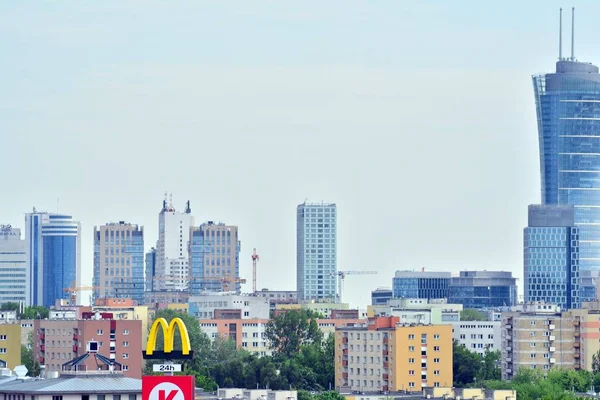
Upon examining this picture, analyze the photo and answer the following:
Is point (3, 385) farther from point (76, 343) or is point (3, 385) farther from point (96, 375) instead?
point (76, 343)

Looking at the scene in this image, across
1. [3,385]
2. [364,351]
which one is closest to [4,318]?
[364,351]

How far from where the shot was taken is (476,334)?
494 feet

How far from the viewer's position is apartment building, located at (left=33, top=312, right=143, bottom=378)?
104m

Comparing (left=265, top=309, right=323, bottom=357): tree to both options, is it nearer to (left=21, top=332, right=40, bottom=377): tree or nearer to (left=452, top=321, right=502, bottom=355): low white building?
(left=452, top=321, right=502, bottom=355): low white building

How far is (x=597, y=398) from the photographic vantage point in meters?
82.9

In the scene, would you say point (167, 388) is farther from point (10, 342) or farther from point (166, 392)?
point (10, 342)

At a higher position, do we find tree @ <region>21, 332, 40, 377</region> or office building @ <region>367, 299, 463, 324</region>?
office building @ <region>367, 299, 463, 324</region>

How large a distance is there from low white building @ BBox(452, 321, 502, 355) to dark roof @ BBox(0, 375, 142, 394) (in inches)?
3422

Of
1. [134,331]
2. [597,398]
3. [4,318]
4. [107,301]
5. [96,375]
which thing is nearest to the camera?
[96,375]

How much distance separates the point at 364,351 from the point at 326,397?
23.0 m

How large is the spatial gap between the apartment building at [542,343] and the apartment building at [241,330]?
1549 inches

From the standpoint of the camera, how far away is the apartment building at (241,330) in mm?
151125

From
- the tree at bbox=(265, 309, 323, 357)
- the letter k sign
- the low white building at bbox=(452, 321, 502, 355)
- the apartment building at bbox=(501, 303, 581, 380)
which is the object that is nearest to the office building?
the low white building at bbox=(452, 321, 502, 355)

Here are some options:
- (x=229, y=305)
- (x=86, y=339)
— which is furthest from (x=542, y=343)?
(x=229, y=305)
